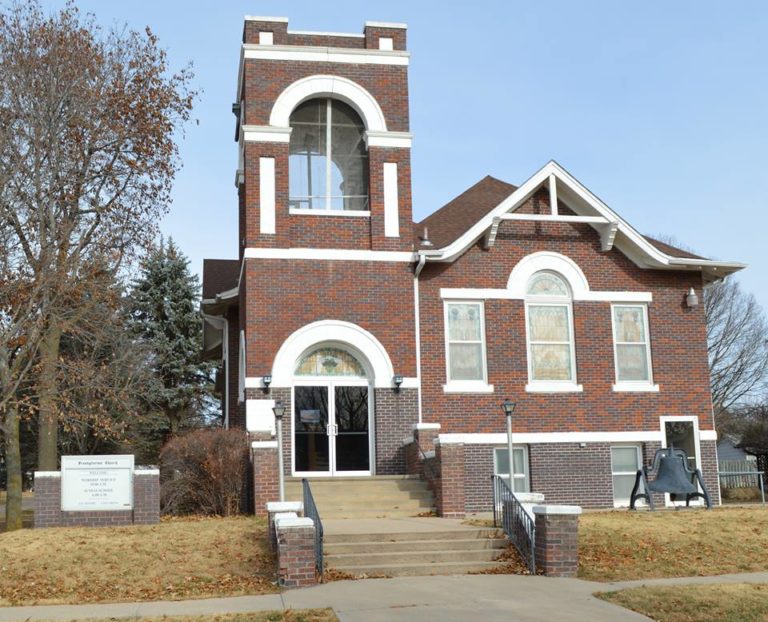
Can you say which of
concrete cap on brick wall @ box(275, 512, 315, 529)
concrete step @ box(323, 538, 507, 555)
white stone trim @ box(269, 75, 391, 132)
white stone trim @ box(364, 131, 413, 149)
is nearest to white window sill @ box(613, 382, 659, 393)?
white stone trim @ box(364, 131, 413, 149)

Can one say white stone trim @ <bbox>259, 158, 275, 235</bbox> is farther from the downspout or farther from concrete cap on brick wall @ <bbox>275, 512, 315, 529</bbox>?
concrete cap on brick wall @ <bbox>275, 512, 315, 529</bbox>

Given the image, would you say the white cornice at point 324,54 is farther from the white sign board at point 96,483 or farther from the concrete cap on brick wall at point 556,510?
the concrete cap on brick wall at point 556,510

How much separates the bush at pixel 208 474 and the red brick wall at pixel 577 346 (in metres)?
4.45

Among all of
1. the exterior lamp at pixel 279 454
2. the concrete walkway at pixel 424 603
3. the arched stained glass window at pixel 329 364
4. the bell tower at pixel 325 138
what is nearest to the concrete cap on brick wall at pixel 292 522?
the concrete walkway at pixel 424 603

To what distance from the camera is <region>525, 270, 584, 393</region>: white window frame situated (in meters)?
21.2

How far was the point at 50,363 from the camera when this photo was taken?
70.3 ft

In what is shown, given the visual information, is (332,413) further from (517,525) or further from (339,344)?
(517,525)

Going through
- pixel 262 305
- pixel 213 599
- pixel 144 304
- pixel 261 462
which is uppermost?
pixel 144 304

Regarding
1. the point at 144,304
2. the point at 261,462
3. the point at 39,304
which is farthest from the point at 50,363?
the point at 144,304

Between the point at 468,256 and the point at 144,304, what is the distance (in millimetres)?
27580

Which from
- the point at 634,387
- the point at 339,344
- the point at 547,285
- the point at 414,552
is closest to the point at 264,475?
the point at 339,344

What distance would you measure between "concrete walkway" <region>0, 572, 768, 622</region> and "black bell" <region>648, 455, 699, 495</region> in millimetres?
4991

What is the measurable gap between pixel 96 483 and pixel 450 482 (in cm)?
615

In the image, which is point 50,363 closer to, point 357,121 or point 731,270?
point 357,121
